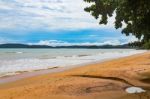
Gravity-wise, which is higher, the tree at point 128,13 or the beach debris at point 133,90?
the tree at point 128,13

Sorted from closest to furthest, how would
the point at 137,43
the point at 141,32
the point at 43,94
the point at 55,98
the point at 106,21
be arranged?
the point at 55,98, the point at 43,94, the point at 141,32, the point at 106,21, the point at 137,43

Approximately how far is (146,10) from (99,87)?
10.0ft

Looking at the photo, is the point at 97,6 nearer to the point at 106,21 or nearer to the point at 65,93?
the point at 106,21

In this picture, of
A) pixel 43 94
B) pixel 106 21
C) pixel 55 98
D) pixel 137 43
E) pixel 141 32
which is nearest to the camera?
pixel 55 98

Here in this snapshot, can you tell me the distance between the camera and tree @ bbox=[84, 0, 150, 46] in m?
12.0

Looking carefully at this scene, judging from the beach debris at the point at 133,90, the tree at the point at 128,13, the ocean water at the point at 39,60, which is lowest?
the ocean water at the point at 39,60

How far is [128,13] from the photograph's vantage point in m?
12.4

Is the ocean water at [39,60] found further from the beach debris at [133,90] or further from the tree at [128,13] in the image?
the beach debris at [133,90]

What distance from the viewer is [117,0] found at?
12.3 meters

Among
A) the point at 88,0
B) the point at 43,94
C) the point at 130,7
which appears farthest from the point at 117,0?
the point at 43,94

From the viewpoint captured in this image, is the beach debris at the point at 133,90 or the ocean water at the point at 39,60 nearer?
the beach debris at the point at 133,90

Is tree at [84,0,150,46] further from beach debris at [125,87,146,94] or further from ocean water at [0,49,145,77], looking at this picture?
ocean water at [0,49,145,77]

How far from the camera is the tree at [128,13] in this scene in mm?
11953

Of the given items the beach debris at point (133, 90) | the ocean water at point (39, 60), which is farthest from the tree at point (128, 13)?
the ocean water at point (39, 60)
